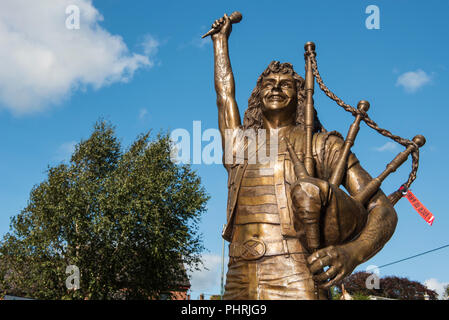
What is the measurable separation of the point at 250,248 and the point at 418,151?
186 cm

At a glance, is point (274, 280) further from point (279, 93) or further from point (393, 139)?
point (279, 93)

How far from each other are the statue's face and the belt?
1.46 m

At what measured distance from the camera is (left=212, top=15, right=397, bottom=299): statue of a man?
3592mm

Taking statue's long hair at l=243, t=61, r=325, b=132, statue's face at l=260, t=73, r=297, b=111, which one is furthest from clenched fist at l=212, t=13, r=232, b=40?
statue's face at l=260, t=73, r=297, b=111

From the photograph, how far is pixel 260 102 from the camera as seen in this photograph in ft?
16.4

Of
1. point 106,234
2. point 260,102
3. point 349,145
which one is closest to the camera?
point 349,145

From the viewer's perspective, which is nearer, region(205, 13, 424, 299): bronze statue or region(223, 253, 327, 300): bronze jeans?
region(205, 13, 424, 299): bronze statue

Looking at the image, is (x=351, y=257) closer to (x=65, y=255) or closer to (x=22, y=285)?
(x=65, y=255)

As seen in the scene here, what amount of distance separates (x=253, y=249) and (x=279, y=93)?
169 cm

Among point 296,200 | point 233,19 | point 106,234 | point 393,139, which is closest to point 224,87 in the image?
point 233,19

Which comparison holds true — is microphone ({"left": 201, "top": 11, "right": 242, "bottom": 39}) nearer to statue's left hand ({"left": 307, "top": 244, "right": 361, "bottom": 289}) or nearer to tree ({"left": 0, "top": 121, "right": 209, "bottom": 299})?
statue's left hand ({"left": 307, "top": 244, "right": 361, "bottom": 289})

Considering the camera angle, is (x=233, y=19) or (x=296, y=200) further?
(x=233, y=19)

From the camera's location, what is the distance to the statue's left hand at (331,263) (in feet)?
11.4

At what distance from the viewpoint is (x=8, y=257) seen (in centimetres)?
2234
